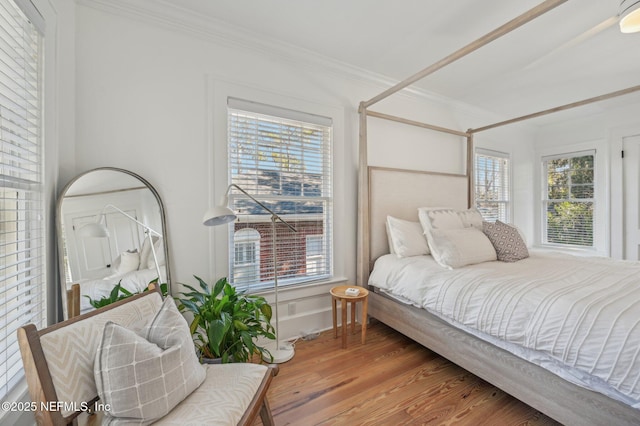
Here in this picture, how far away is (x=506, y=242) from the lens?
246 centimetres

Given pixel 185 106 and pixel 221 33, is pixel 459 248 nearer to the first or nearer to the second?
pixel 185 106

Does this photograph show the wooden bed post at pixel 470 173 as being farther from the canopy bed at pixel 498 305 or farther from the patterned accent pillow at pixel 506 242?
the patterned accent pillow at pixel 506 242

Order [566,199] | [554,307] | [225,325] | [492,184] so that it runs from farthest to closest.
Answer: [566,199], [492,184], [225,325], [554,307]

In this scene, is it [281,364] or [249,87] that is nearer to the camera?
[281,364]

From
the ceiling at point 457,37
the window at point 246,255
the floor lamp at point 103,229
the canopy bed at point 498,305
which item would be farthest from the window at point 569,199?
the floor lamp at point 103,229

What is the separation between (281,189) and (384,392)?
170cm

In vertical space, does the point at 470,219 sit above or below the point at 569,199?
below

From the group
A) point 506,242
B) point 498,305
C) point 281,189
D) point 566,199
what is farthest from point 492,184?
point 281,189

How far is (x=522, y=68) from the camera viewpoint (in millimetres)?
2688

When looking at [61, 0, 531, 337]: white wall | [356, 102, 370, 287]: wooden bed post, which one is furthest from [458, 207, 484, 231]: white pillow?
[61, 0, 531, 337]: white wall

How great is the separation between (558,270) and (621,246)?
2703 mm

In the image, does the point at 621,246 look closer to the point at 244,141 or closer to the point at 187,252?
the point at 244,141

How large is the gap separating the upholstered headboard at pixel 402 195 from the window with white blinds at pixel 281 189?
458 millimetres

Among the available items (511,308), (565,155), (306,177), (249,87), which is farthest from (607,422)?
(565,155)
